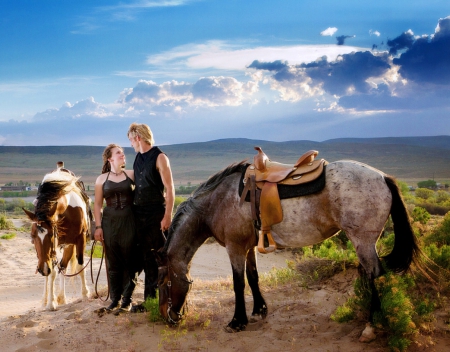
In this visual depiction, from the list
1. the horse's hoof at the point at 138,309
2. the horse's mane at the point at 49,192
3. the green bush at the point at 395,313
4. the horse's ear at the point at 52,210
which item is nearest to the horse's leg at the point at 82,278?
the horse's ear at the point at 52,210

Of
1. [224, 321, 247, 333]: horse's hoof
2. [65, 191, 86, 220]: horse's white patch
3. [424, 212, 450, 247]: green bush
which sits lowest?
[224, 321, 247, 333]: horse's hoof

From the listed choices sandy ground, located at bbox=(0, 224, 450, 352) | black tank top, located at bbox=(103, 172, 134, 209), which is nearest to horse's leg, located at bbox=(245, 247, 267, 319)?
sandy ground, located at bbox=(0, 224, 450, 352)

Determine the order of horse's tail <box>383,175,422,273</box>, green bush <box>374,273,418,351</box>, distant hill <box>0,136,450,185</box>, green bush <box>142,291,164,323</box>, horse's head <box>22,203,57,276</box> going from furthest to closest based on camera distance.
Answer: distant hill <box>0,136,450,185</box>
horse's head <box>22,203,57,276</box>
green bush <box>142,291,164,323</box>
horse's tail <box>383,175,422,273</box>
green bush <box>374,273,418,351</box>

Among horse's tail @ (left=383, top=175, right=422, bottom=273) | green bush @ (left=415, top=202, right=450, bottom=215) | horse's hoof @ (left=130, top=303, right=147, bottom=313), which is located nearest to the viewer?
horse's tail @ (left=383, top=175, right=422, bottom=273)

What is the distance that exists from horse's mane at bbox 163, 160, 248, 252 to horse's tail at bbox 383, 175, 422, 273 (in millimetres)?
1628

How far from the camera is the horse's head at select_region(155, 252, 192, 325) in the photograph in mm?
5031

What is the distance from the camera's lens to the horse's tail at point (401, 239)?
4359mm

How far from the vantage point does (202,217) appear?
5125 millimetres

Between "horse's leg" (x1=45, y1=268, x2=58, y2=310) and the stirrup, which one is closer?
the stirrup

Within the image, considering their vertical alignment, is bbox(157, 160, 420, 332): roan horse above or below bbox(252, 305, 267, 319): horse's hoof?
above

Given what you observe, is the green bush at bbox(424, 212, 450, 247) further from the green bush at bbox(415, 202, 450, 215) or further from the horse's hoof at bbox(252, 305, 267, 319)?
the green bush at bbox(415, 202, 450, 215)

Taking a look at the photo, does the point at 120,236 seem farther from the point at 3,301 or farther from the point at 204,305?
the point at 3,301

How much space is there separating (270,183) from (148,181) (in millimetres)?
1623

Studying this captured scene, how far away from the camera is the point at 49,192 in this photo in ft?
20.9
